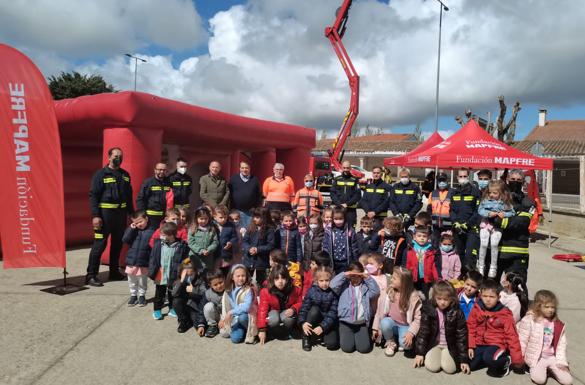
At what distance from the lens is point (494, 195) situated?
437cm

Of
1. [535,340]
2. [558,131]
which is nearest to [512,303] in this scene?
[535,340]

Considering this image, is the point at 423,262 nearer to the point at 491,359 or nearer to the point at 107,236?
the point at 491,359

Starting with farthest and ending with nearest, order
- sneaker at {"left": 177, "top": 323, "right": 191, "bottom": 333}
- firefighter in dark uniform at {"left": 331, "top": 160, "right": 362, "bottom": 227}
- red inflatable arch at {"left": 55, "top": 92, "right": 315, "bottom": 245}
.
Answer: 1. firefighter in dark uniform at {"left": 331, "top": 160, "right": 362, "bottom": 227}
2. red inflatable arch at {"left": 55, "top": 92, "right": 315, "bottom": 245}
3. sneaker at {"left": 177, "top": 323, "right": 191, "bottom": 333}

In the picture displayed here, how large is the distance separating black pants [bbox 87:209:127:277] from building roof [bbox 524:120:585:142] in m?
42.1

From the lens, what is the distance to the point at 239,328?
3.80 meters

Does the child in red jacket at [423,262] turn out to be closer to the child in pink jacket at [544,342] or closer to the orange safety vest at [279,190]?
the child in pink jacket at [544,342]

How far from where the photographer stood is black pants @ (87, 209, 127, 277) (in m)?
5.27

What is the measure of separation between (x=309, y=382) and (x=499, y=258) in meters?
2.56

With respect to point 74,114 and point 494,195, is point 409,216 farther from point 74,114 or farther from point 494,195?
point 74,114

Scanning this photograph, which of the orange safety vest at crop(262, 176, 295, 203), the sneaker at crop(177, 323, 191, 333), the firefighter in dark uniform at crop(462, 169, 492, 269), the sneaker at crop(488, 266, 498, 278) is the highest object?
the orange safety vest at crop(262, 176, 295, 203)

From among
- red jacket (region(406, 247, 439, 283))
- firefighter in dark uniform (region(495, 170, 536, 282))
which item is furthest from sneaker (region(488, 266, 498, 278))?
red jacket (region(406, 247, 439, 283))

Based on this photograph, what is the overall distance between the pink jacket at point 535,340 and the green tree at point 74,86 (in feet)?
105

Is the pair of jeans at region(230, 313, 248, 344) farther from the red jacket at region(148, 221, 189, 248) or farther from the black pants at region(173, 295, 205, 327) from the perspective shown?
the red jacket at region(148, 221, 189, 248)

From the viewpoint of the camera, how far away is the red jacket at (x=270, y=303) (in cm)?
382
